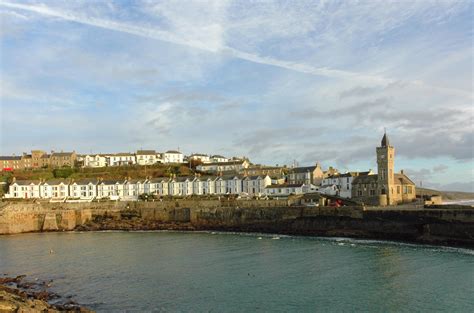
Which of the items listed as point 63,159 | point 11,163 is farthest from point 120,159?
point 11,163

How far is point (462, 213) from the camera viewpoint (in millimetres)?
38625

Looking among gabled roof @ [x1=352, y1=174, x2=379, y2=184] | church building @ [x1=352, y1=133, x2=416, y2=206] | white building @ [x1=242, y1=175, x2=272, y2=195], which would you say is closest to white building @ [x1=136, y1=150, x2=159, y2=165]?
white building @ [x1=242, y1=175, x2=272, y2=195]

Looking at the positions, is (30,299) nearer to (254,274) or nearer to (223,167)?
(254,274)

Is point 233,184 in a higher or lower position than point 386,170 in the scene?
lower

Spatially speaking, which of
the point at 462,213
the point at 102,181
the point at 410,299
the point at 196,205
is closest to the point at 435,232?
the point at 462,213

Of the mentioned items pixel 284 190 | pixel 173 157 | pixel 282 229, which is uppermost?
pixel 173 157

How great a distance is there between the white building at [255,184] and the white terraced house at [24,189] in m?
40.2

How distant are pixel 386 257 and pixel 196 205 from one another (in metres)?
33.6

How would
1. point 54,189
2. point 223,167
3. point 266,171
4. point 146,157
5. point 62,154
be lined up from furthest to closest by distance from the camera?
point 146,157
point 62,154
point 223,167
point 266,171
point 54,189

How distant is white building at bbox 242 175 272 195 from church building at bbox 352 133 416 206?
20.8 m

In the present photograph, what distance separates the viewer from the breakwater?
40219 millimetres

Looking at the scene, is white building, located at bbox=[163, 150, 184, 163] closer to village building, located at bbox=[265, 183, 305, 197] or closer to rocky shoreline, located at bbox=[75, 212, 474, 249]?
village building, located at bbox=[265, 183, 305, 197]

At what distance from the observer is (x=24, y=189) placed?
280ft

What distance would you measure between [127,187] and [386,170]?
5084 cm
